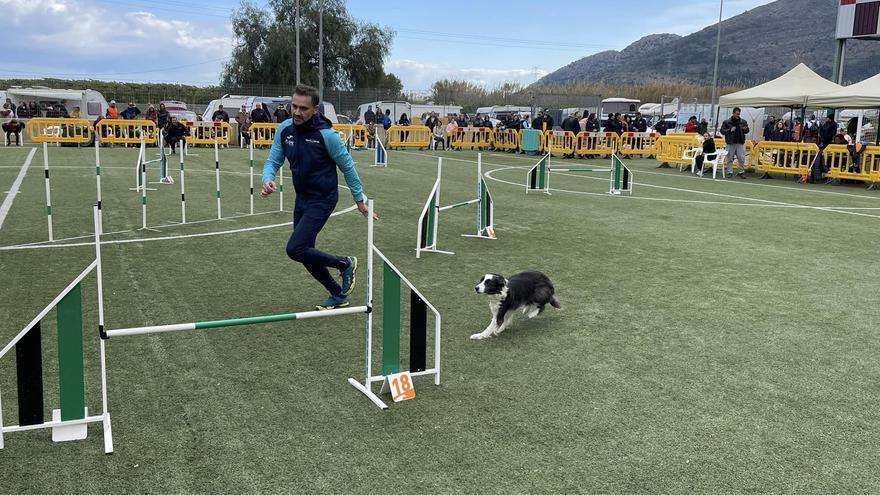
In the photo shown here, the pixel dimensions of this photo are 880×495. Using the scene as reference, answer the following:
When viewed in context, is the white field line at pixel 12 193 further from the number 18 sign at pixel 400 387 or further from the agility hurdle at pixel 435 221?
the number 18 sign at pixel 400 387

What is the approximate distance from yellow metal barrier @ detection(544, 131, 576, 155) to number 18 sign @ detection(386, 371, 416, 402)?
25.6m

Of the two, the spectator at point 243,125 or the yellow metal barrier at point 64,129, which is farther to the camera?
the spectator at point 243,125

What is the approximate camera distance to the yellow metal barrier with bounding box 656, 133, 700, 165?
2441 cm

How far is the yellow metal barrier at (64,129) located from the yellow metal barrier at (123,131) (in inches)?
20.6

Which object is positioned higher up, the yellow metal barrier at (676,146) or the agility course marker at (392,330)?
the yellow metal barrier at (676,146)

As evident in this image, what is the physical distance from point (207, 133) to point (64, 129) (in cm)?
534

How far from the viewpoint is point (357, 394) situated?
15.5 ft

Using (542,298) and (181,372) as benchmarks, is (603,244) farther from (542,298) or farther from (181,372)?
(181,372)

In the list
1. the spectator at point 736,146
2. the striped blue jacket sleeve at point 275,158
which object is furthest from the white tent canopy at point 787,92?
the striped blue jacket sleeve at point 275,158

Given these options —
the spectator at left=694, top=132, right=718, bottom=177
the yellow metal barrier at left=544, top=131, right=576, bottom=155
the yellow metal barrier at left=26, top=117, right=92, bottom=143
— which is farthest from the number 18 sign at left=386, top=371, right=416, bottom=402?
the yellow metal barrier at left=26, top=117, right=92, bottom=143

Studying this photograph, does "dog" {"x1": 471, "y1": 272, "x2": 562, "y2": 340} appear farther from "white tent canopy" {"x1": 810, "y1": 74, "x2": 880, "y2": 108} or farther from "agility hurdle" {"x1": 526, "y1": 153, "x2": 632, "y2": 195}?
"white tent canopy" {"x1": 810, "y1": 74, "x2": 880, "y2": 108}

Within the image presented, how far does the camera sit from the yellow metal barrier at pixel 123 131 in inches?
1108

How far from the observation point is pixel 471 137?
111 ft

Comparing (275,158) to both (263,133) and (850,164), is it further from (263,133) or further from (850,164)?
(263,133)
